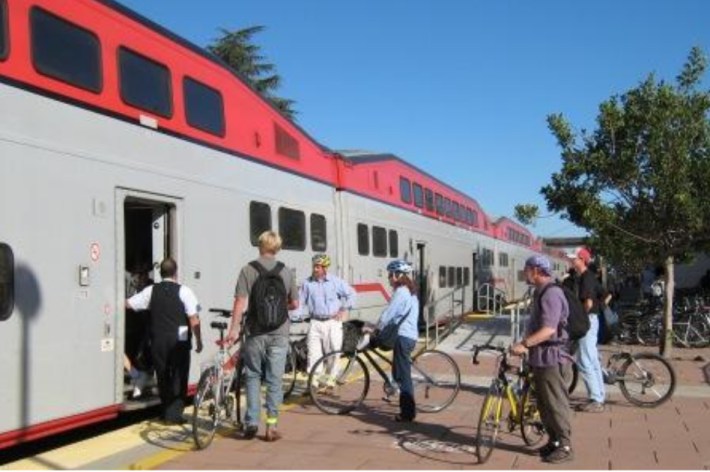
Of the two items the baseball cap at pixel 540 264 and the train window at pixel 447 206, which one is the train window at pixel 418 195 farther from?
the baseball cap at pixel 540 264

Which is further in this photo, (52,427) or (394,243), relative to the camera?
(394,243)

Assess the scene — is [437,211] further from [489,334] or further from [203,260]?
[203,260]

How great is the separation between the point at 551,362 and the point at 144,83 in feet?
15.3

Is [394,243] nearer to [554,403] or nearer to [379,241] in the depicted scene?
[379,241]

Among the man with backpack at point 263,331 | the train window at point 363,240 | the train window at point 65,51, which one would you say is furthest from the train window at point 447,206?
the train window at point 65,51

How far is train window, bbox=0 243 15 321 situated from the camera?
6.65 metres

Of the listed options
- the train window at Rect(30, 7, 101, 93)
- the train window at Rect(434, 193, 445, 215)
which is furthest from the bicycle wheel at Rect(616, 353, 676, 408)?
the train window at Rect(434, 193, 445, 215)

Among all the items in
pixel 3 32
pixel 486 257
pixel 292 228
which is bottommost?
pixel 292 228

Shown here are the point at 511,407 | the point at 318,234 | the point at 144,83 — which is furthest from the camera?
the point at 318,234

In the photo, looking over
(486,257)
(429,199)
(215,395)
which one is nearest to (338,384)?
(215,395)

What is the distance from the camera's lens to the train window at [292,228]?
11.7 meters

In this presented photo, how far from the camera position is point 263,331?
7832mm

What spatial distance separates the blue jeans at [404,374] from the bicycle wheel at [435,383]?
61cm

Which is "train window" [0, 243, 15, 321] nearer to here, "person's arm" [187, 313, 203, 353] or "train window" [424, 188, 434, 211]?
"person's arm" [187, 313, 203, 353]
